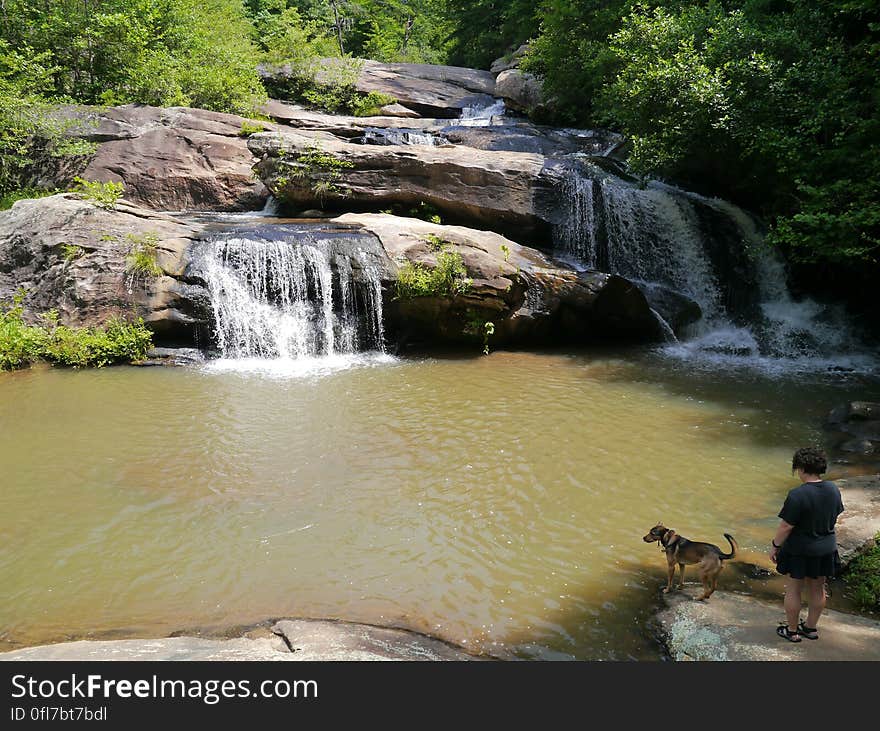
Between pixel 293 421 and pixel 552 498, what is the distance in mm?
3900

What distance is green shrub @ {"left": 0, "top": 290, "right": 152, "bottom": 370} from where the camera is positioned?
11.2m

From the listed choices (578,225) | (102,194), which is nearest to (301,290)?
(102,194)

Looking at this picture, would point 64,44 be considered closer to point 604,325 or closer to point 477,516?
point 604,325

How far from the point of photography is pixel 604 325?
12977 mm

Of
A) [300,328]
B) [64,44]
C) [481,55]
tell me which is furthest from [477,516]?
[481,55]

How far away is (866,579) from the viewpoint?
4852mm

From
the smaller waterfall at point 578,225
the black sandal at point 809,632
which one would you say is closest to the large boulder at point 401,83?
the smaller waterfall at point 578,225

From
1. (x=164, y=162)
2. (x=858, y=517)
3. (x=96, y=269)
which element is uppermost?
(x=164, y=162)

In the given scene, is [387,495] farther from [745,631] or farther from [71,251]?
[71,251]

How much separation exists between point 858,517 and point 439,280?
7.96m

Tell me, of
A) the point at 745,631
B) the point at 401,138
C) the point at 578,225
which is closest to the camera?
the point at 745,631

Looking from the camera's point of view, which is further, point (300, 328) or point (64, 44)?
point (64, 44)

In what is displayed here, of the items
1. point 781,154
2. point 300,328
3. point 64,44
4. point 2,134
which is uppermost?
point 64,44
